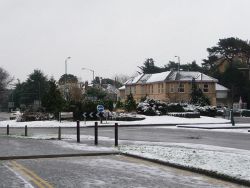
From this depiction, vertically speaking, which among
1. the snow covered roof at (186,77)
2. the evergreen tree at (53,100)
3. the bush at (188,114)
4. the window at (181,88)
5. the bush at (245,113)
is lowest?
the bush at (188,114)

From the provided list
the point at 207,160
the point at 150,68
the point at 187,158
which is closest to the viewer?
the point at 207,160

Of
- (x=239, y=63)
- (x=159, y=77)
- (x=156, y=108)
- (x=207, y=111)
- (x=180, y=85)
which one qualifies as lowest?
(x=207, y=111)

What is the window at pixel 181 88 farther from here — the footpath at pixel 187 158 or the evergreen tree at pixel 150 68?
the footpath at pixel 187 158

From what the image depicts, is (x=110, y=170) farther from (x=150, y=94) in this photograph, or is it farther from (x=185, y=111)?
(x=150, y=94)

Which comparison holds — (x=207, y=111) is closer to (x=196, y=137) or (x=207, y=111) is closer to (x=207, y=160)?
(x=196, y=137)

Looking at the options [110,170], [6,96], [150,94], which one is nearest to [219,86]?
[150,94]

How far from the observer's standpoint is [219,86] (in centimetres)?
10919

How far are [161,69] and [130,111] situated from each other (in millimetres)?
87750

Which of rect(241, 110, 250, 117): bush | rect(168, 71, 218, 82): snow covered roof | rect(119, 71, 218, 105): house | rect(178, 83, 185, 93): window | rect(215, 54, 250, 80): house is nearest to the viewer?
rect(241, 110, 250, 117): bush

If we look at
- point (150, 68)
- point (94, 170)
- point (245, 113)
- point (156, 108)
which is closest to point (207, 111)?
point (156, 108)

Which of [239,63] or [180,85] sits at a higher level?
[239,63]

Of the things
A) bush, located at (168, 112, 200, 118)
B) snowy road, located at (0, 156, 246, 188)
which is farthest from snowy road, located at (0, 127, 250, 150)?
bush, located at (168, 112, 200, 118)

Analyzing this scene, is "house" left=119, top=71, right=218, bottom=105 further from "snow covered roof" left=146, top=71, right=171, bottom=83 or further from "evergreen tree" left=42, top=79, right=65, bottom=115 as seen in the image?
"evergreen tree" left=42, top=79, right=65, bottom=115

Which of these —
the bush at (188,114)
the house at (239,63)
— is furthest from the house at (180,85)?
the bush at (188,114)
